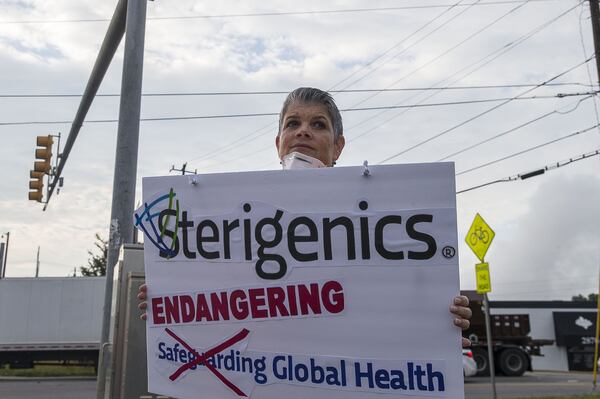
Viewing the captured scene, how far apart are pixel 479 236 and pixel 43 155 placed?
28.0 ft

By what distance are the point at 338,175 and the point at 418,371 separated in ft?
2.50

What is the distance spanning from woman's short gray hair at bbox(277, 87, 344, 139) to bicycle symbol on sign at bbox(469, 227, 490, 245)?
8.90m

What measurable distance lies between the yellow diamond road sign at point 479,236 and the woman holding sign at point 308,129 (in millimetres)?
8888

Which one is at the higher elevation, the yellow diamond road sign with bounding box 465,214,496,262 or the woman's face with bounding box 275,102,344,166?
the yellow diamond road sign with bounding box 465,214,496,262

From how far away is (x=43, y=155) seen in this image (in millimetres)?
12203

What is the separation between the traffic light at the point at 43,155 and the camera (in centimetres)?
1213

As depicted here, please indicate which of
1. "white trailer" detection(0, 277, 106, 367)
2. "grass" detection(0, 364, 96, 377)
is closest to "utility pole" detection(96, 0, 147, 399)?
"white trailer" detection(0, 277, 106, 367)

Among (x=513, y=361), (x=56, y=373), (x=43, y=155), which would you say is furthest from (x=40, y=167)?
(x=513, y=361)

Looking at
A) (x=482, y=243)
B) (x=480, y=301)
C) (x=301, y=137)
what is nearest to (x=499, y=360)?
(x=480, y=301)

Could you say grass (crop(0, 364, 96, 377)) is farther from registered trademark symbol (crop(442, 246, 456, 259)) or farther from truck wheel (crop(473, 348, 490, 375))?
registered trademark symbol (crop(442, 246, 456, 259))

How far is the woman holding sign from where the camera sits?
2.60 metres

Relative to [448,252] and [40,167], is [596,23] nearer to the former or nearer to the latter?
[40,167]

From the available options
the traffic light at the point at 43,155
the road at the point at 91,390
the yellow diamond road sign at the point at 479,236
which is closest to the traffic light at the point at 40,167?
the traffic light at the point at 43,155

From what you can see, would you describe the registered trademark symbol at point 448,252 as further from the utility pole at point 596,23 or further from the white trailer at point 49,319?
the white trailer at point 49,319
